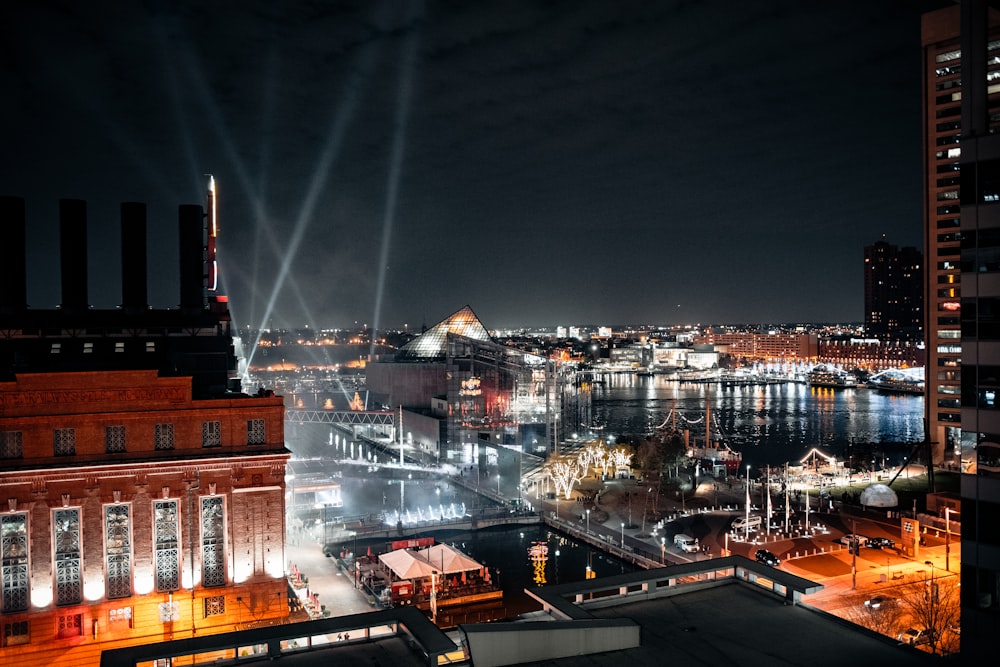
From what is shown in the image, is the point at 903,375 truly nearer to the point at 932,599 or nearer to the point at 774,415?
the point at 774,415

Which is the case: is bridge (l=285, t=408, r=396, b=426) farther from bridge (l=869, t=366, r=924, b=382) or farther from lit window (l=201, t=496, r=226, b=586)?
bridge (l=869, t=366, r=924, b=382)

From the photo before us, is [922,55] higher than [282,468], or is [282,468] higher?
[922,55]

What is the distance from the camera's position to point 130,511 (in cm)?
2312

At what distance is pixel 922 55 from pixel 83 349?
68.2m

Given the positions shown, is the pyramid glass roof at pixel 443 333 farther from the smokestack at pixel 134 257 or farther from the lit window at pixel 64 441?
the lit window at pixel 64 441

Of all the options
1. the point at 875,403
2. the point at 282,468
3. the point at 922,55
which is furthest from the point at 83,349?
the point at 875,403

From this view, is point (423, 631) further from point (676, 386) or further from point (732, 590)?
point (676, 386)

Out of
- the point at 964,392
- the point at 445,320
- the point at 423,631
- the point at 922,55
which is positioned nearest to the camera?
the point at 423,631

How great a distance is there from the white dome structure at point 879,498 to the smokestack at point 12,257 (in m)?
43.5

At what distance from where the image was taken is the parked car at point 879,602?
2500 cm

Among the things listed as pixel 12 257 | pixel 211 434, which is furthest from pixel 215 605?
pixel 12 257

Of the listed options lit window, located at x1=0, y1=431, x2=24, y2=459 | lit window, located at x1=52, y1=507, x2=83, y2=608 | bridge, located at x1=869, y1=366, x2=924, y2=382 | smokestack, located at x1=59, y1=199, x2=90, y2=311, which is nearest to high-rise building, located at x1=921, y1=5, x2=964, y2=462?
smokestack, located at x1=59, y1=199, x2=90, y2=311

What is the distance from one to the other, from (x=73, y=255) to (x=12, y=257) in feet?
8.78

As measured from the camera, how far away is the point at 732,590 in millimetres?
13109
